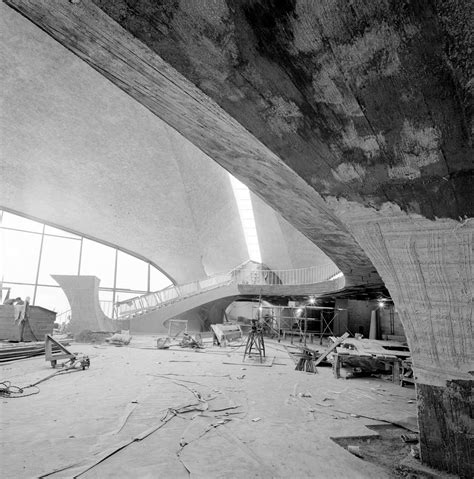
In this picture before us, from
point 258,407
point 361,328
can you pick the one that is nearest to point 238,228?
point 361,328

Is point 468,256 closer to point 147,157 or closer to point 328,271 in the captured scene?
point 328,271

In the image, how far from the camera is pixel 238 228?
32812mm

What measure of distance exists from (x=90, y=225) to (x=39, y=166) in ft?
18.2

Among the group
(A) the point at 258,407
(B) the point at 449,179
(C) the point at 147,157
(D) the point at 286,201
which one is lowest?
(A) the point at 258,407

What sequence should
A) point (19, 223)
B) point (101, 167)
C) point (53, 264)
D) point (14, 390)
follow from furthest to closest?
point (53, 264), point (19, 223), point (101, 167), point (14, 390)

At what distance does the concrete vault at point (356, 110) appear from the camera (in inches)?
49.9

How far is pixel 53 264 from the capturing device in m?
22.3

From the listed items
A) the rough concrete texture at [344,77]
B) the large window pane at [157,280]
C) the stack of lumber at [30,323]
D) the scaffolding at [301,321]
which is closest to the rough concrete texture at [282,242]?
the scaffolding at [301,321]

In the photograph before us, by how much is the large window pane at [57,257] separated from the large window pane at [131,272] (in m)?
3.54

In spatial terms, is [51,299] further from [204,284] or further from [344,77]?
[344,77]

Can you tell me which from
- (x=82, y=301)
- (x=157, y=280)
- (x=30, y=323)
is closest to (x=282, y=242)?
(x=157, y=280)

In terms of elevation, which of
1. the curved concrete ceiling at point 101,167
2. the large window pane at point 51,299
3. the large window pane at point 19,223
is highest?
the curved concrete ceiling at point 101,167

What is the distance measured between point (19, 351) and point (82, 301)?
6.55 metres

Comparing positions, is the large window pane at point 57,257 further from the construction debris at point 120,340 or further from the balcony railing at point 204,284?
the construction debris at point 120,340
